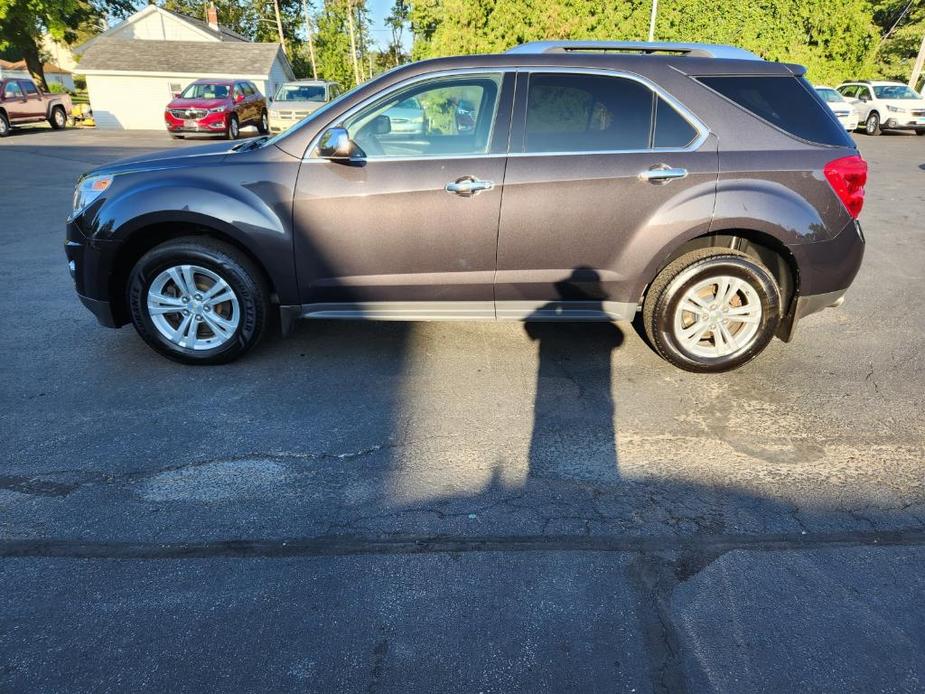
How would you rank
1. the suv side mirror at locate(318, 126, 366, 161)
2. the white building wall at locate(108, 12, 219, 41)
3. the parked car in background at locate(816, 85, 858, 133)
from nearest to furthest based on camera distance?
the suv side mirror at locate(318, 126, 366, 161)
the parked car in background at locate(816, 85, 858, 133)
the white building wall at locate(108, 12, 219, 41)

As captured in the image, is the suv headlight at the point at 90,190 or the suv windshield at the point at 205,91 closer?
the suv headlight at the point at 90,190

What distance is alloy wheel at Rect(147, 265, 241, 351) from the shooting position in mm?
3953

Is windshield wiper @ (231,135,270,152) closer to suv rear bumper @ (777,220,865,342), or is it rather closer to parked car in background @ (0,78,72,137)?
suv rear bumper @ (777,220,865,342)

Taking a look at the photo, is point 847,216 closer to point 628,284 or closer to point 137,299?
point 628,284

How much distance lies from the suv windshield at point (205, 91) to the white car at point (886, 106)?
880 inches

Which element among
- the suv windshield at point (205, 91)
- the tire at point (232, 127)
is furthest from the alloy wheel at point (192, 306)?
the suv windshield at point (205, 91)

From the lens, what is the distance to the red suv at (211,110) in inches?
814

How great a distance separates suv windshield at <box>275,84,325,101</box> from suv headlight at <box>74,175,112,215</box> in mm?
18585

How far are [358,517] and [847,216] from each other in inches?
134

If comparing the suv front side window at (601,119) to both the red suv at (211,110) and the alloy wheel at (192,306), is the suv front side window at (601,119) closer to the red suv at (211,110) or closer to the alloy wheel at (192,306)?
the alloy wheel at (192,306)

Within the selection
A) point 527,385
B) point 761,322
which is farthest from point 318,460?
point 761,322

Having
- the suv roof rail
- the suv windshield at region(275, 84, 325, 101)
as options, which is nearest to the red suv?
the suv windshield at region(275, 84, 325, 101)

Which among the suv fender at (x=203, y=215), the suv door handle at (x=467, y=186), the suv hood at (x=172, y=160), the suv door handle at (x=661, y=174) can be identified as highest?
the suv hood at (x=172, y=160)

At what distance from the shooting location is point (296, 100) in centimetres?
2045
